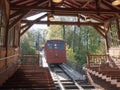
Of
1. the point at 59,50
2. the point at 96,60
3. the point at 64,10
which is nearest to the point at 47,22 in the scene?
the point at 64,10

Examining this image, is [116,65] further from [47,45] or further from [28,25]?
[47,45]

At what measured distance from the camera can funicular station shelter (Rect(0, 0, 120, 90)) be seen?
916cm

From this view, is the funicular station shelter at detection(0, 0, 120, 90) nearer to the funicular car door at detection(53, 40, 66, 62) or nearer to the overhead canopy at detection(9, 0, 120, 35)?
the overhead canopy at detection(9, 0, 120, 35)

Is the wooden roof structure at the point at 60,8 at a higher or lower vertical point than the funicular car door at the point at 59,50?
higher

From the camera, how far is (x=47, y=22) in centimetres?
1530

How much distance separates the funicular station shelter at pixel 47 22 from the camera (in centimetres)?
916

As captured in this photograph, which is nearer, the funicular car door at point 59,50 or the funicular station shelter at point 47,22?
the funicular station shelter at point 47,22

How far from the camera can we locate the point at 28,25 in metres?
15.3

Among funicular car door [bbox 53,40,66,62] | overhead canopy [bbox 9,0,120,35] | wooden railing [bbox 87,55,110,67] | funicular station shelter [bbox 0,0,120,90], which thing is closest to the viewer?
funicular station shelter [bbox 0,0,120,90]

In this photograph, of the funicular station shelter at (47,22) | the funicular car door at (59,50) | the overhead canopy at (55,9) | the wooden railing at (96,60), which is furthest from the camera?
the funicular car door at (59,50)

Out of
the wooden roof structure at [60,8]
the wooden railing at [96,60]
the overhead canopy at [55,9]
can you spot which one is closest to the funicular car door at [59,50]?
the wooden railing at [96,60]

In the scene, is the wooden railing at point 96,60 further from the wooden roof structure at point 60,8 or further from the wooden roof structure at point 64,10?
the wooden roof structure at point 60,8

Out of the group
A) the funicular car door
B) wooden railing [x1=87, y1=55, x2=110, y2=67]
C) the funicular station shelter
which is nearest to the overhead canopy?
the funicular station shelter

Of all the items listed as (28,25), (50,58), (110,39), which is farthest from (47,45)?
(110,39)
